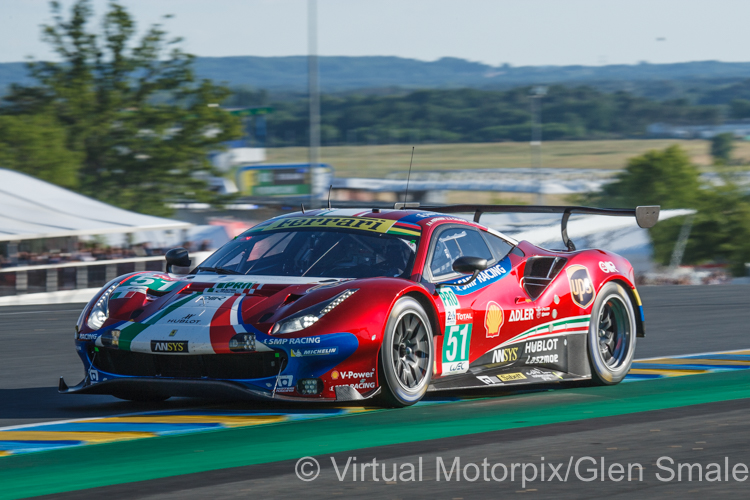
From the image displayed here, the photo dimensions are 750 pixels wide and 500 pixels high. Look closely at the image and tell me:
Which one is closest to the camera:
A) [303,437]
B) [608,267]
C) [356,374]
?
[303,437]

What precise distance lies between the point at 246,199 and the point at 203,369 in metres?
75.8

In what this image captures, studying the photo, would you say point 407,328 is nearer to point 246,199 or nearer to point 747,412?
point 747,412

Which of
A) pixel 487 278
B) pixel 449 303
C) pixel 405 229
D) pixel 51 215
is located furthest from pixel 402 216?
pixel 51 215

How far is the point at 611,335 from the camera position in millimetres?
8508

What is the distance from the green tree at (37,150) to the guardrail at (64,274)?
77.9 ft

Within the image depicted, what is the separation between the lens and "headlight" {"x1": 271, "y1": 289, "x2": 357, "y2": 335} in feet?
20.5

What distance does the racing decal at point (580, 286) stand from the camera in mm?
8086

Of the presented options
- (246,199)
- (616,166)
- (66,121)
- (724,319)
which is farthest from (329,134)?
(724,319)

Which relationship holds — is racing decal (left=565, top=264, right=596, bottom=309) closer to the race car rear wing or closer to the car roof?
the race car rear wing

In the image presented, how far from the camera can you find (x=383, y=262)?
713 cm

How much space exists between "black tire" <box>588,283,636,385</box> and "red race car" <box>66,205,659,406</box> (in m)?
0.01

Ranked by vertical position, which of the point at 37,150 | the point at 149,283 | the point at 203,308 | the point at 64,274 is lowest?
the point at 64,274

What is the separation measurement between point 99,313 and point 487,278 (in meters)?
2.55

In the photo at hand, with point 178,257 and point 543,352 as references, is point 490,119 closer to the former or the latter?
point 543,352
